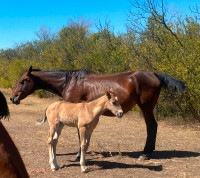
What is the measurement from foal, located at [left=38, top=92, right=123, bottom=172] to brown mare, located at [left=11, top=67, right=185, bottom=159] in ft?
3.01

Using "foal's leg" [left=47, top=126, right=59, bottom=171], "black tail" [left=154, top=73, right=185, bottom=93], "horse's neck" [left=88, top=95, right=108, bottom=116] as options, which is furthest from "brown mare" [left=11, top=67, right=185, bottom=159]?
"foal's leg" [left=47, top=126, right=59, bottom=171]

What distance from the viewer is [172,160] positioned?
5.99 metres

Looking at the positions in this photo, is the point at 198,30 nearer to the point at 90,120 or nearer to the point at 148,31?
the point at 148,31

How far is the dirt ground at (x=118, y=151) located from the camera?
5.20 m

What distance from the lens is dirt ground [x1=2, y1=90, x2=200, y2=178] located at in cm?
520

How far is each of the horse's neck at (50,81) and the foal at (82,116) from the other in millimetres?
1223

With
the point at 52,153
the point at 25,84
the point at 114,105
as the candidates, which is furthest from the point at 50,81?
the point at 114,105

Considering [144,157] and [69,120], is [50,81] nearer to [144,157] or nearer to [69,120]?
[69,120]

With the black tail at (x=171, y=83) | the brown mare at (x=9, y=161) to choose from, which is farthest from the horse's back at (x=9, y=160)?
the black tail at (x=171, y=83)

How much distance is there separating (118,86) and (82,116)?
4.83 feet

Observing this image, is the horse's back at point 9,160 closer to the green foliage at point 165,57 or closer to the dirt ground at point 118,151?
the dirt ground at point 118,151

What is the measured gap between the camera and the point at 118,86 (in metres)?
6.26

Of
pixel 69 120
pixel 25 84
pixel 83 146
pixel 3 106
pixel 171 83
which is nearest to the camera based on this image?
pixel 3 106

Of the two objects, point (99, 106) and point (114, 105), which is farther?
point (99, 106)
